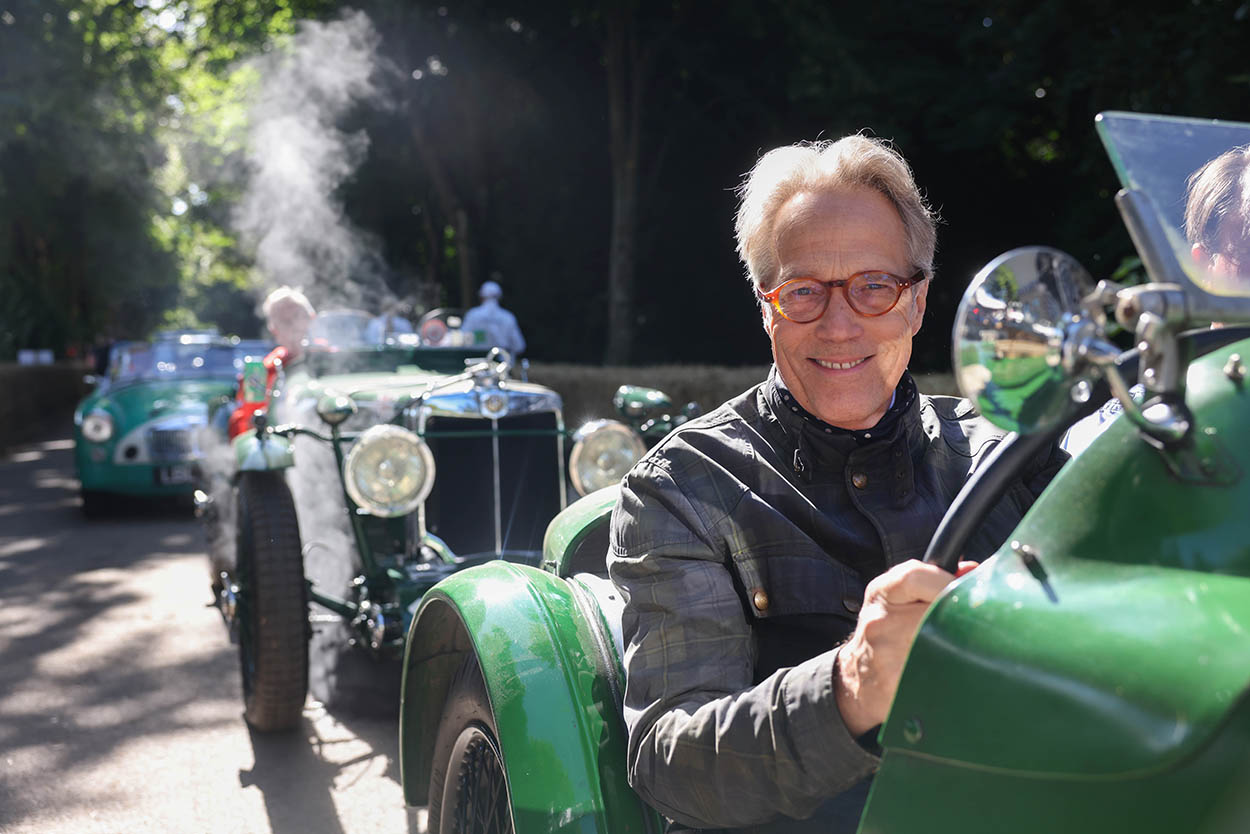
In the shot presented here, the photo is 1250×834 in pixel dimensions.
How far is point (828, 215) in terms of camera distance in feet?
6.65

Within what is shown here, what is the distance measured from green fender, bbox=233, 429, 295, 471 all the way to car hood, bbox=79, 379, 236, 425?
5634 mm

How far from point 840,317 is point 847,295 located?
0.04 meters

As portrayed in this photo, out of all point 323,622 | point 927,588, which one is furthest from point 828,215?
point 323,622

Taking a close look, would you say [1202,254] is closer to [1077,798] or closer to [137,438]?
[1077,798]

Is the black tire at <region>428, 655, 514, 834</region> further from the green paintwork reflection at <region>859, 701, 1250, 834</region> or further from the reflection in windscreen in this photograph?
the reflection in windscreen

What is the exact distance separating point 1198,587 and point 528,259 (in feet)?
66.3

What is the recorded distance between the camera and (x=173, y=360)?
11.8 meters

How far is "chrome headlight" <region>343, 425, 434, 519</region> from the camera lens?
4770 millimetres

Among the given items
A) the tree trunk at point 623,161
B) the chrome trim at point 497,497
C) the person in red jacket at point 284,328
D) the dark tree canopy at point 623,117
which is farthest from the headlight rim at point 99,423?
the tree trunk at point 623,161

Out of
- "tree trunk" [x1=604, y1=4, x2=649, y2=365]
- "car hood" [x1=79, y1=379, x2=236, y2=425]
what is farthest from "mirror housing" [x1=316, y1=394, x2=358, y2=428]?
"tree trunk" [x1=604, y1=4, x2=649, y2=365]

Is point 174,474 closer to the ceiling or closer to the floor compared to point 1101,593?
closer to the floor

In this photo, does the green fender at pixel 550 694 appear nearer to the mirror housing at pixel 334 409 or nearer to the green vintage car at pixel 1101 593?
the green vintage car at pixel 1101 593

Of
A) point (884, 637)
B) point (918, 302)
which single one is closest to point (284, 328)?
point (918, 302)

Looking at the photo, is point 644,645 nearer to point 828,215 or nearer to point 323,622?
point 828,215
